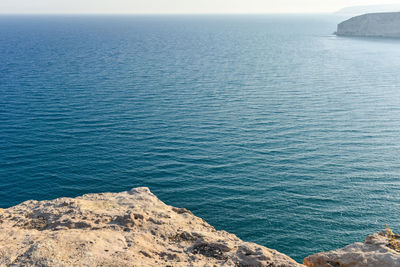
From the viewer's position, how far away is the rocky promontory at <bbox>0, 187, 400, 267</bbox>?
47.6ft

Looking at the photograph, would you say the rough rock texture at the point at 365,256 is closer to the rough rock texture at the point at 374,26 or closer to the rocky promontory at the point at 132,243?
the rocky promontory at the point at 132,243

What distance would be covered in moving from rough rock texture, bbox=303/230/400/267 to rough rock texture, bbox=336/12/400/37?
192794 millimetres

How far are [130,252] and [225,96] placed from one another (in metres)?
54.4

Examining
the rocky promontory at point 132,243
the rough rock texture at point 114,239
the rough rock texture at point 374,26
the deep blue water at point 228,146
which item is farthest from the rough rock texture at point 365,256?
the rough rock texture at point 374,26

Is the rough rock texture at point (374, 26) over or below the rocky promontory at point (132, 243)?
over

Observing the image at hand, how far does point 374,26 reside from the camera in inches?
7308

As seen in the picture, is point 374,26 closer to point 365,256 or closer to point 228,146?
point 228,146

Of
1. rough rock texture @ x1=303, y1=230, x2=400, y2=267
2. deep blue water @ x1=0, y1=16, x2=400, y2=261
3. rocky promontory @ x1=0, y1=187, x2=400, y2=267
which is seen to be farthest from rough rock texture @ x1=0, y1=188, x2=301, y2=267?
deep blue water @ x1=0, y1=16, x2=400, y2=261

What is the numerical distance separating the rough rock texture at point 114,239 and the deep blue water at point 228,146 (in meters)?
13.4

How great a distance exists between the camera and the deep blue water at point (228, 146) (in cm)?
3306

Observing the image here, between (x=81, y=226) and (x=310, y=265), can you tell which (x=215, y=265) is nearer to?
(x=310, y=265)

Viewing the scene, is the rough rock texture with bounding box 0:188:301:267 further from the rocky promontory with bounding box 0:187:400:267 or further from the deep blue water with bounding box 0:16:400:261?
the deep blue water with bounding box 0:16:400:261

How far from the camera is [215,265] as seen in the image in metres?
14.6

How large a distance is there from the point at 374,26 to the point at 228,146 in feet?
575
